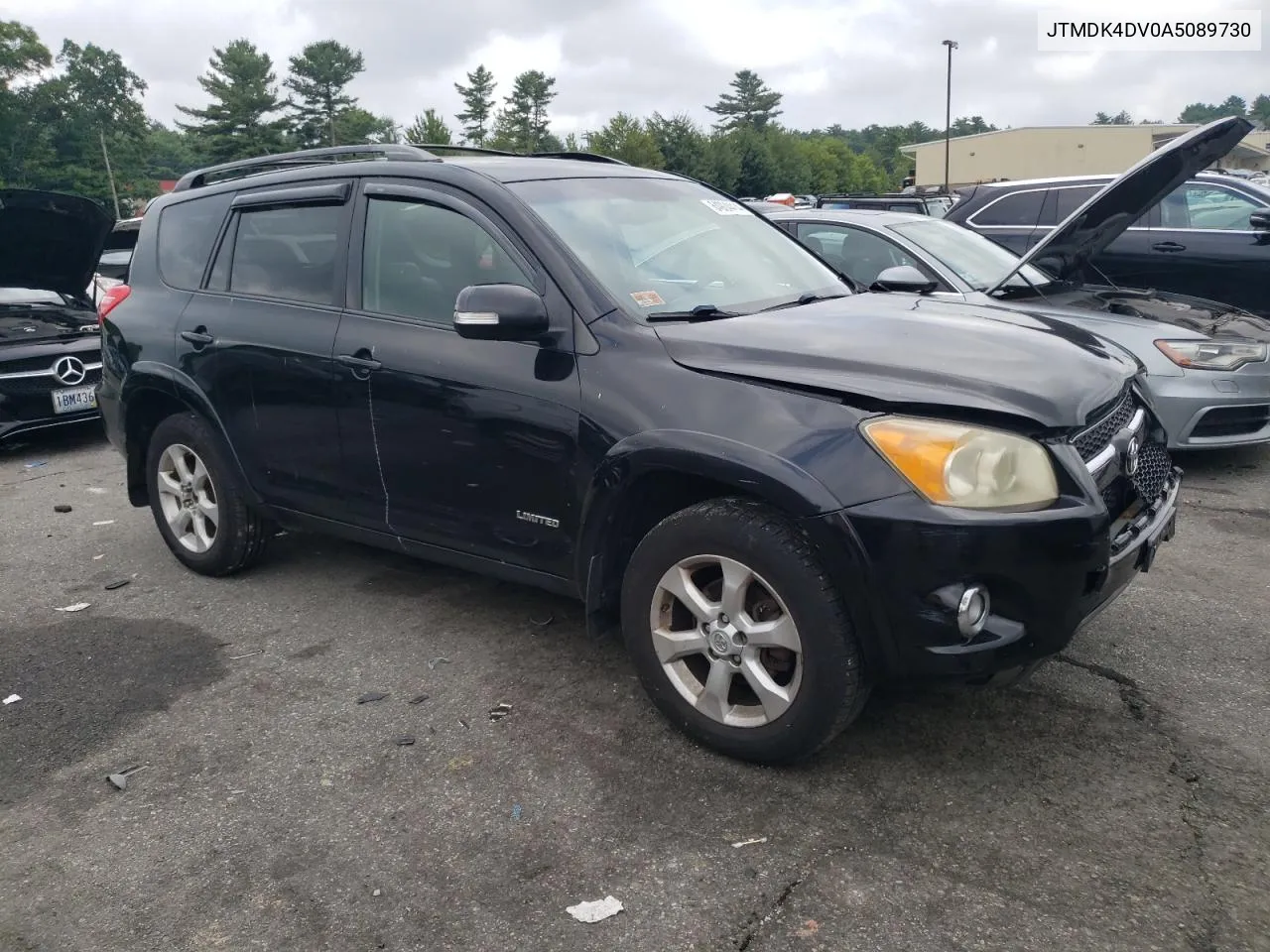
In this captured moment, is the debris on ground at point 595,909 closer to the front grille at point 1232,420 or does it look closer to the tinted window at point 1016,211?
the front grille at point 1232,420

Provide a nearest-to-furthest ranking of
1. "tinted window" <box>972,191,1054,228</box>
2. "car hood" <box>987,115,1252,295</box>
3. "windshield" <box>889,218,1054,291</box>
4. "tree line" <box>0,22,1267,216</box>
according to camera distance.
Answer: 1. "car hood" <box>987,115,1252,295</box>
2. "windshield" <box>889,218,1054,291</box>
3. "tinted window" <box>972,191,1054,228</box>
4. "tree line" <box>0,22,1267,216</box>

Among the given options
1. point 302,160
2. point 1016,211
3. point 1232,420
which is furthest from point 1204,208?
point 302,160

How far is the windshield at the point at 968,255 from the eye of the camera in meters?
6.56

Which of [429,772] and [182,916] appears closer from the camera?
[182,916]

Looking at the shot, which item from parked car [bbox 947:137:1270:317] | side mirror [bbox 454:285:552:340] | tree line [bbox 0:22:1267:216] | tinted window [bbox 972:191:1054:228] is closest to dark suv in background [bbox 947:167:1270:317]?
parked car [bbox 947:137:1270:317]

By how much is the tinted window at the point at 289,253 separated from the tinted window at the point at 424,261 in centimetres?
22

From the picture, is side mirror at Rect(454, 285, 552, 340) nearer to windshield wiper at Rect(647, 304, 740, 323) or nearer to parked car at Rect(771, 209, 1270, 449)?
windshield wiper at Rect(647, 304, 740, 323)

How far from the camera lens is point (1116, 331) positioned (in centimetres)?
621

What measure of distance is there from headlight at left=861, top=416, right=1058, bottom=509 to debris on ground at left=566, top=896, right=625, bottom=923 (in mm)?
1288

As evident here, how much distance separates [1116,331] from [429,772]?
193 inches

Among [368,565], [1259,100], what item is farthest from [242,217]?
[1259,100]

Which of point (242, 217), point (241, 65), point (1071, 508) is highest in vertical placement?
point (241, 65)

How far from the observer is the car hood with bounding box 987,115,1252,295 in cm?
A: 529

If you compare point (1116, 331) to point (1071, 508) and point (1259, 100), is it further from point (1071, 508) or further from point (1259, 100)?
point (1259, 100)
